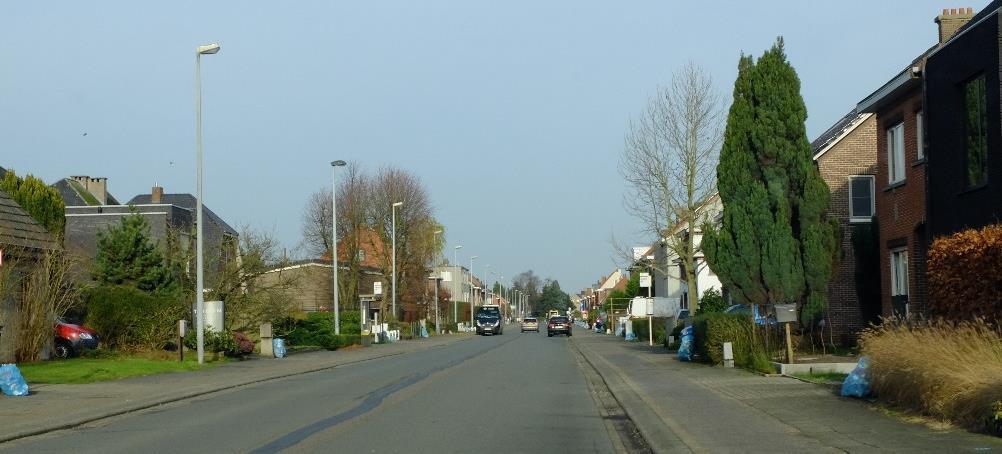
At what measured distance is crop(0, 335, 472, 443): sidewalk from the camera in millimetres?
15328

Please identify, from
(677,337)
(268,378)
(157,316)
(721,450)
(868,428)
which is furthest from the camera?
(677,337)

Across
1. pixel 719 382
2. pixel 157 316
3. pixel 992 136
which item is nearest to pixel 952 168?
pixel 992 136

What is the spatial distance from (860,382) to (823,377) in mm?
4700

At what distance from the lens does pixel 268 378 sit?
25922 mm

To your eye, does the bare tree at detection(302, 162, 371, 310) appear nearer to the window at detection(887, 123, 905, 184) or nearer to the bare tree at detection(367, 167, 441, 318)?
the bare tree at detection(367, 167, 441, 318)

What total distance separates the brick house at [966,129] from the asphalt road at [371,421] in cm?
804

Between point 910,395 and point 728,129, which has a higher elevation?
point 728,129

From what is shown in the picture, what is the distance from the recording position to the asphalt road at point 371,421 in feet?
40.6

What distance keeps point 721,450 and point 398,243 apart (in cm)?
6418

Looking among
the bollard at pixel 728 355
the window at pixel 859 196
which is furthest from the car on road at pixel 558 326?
the bollard at pixel 728 355

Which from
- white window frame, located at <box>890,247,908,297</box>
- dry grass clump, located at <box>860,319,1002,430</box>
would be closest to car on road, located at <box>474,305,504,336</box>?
white window frame, located at <box>890,247,908,297</box>

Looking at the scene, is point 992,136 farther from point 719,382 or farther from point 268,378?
point 268,378

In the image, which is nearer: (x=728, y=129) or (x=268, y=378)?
(x=268, y=378)

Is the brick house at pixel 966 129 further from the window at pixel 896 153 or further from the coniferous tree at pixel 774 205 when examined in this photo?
the coniferous tree at pixel 774 205
